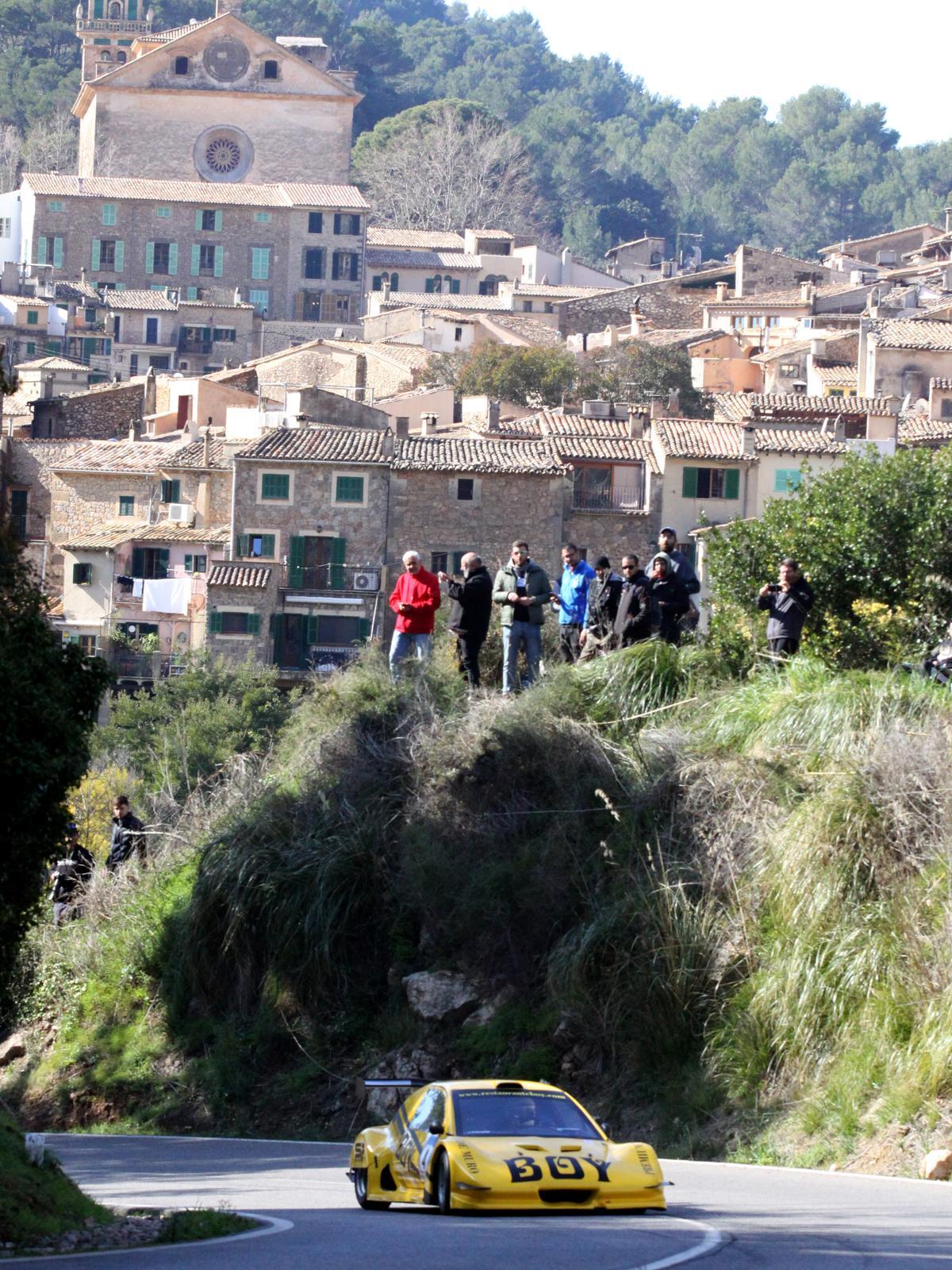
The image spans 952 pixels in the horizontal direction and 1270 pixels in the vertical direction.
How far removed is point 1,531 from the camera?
17141 millimetres

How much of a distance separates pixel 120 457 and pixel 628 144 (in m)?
126

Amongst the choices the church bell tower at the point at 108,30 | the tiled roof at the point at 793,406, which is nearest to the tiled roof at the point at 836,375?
the tiled roof at the point at 793,406

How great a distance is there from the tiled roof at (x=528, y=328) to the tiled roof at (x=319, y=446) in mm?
28468

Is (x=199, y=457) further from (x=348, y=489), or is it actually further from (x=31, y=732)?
(x=31, y=732)

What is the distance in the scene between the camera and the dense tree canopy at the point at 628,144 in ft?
513

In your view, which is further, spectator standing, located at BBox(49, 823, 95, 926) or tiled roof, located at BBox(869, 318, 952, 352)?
tiled roof, located at BBox(869, 318, 952, 352)

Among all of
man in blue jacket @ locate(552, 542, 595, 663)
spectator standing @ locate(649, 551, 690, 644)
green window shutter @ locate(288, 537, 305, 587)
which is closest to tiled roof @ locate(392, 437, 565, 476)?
green window shutter @ locate(288, 537, 305, 587)

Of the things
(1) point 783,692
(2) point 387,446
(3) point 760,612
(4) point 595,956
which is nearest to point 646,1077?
(4) point 595,956

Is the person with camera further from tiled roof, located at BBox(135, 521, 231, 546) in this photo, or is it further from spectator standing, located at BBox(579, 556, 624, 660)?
tiled roof, located at BBox(135, 521, 231, 546)

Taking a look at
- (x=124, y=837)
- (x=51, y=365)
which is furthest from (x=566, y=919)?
(x=51, y=365)

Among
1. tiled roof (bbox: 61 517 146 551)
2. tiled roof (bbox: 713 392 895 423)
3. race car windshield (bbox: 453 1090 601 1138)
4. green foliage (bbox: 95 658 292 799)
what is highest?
tiled roof (bbox: 713 392 895 423)

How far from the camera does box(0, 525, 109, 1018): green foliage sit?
54.1 ft

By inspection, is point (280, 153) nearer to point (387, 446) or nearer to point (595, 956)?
point (387, 446)

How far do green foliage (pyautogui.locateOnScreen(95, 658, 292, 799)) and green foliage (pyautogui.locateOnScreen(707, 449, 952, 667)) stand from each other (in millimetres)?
21955
